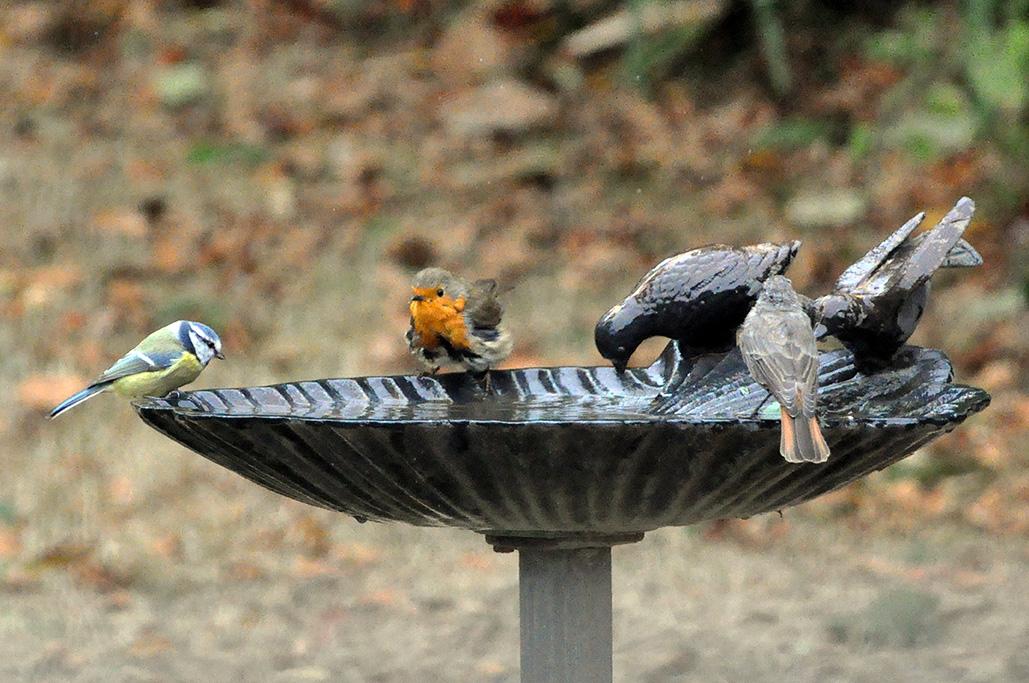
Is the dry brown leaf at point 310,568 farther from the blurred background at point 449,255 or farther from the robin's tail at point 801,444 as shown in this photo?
the robin's tail at point 801,444

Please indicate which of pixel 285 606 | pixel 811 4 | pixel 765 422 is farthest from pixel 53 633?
pixel 811 4

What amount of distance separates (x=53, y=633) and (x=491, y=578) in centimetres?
175

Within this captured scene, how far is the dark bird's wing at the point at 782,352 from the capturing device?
324 centimetres

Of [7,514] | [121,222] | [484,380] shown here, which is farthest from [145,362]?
[121,222]

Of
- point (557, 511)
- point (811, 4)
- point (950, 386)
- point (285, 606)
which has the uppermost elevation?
point (811, 4)

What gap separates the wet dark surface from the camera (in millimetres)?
2936

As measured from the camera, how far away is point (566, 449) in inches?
115

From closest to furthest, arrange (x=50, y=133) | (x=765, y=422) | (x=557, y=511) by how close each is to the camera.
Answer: (x=765, y=422) → (x=557, y=511) → (x=50, y=133)

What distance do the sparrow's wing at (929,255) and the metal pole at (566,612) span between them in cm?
89

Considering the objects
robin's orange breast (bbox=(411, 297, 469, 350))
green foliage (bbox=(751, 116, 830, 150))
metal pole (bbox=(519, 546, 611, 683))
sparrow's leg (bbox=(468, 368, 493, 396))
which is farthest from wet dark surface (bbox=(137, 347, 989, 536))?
green foliage (bbox=(751, 116, 830, 150))

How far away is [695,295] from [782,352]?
0.40 m

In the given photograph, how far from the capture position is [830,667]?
19.0 feet

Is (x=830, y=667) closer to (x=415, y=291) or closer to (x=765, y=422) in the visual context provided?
(x=415, y=291)

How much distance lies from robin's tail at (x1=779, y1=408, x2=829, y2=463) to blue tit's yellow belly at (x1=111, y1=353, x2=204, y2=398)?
7.28 feet
